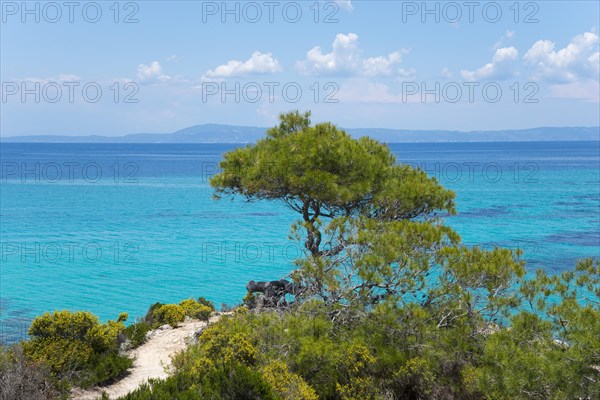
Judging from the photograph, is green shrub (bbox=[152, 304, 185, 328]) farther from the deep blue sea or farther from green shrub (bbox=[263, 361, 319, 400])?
green shrub (bbox=[263, 361, 319, 400])

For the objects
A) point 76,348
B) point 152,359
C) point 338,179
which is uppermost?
point 338,179

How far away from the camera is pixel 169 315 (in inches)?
856

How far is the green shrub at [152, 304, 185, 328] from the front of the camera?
21.6 meters

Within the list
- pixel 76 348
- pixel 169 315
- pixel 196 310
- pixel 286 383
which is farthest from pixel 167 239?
pixel 286 383

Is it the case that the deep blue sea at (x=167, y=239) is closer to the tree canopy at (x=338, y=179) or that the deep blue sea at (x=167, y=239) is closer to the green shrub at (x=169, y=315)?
the green shrub at (x=169, y=315)

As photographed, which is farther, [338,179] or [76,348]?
[338,179]

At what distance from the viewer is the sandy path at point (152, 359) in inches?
577

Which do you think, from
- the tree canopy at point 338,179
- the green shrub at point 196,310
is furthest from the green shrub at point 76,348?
the tree canopy at point 338,179

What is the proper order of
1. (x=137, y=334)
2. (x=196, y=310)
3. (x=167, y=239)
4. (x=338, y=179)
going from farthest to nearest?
(x=167, y=239), (x=196, y=310), (x=137, y=334), (x=338, y=179)

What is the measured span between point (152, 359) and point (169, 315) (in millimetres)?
4094

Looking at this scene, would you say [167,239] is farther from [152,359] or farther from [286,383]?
[286,383]

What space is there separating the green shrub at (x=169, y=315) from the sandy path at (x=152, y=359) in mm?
251

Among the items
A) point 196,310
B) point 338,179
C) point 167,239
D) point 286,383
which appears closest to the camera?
point 286,383

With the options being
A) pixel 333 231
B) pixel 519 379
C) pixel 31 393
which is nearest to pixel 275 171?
pixel 333 231
